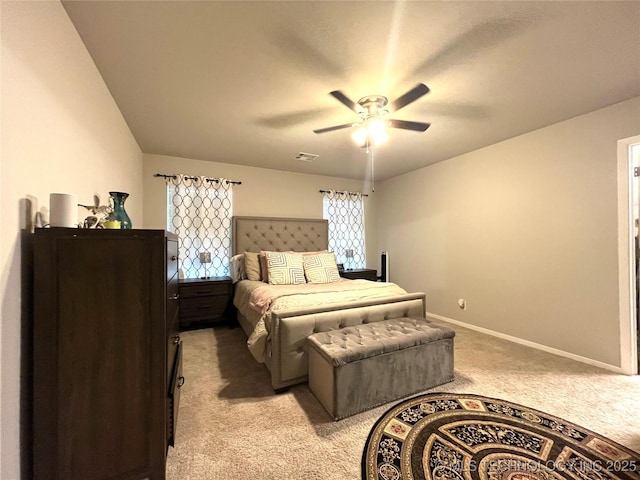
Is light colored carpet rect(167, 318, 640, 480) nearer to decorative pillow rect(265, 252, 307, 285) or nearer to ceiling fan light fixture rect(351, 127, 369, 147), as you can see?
decorative pillow rect(265, 252, 307, 285)

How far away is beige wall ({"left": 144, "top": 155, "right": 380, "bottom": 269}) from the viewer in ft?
12.2

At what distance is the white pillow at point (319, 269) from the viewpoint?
11.7 ft

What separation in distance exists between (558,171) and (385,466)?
3256 millimetres

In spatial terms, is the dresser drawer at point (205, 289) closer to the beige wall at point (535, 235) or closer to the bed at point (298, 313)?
the bed at point (298, 313)

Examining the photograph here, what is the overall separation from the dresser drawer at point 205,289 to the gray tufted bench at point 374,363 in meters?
2.00

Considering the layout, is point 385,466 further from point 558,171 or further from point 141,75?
point 558,171

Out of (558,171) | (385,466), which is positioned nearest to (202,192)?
(385,466)

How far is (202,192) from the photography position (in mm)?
3957

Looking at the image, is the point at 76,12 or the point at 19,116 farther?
the point at 76,12

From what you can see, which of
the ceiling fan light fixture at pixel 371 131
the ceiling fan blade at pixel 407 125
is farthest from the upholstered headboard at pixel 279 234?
the ceiling fan blade at pixel 407 125

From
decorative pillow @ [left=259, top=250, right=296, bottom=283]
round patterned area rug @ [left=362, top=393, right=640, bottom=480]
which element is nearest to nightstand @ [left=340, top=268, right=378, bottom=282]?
decorative pillow @ [left=259, top=250, right=296, bottom=283]

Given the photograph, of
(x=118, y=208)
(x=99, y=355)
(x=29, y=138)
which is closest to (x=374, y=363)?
(x=99, y=355)

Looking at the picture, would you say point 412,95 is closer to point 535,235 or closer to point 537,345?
point 535,235

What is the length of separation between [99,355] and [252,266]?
8.60 ft
